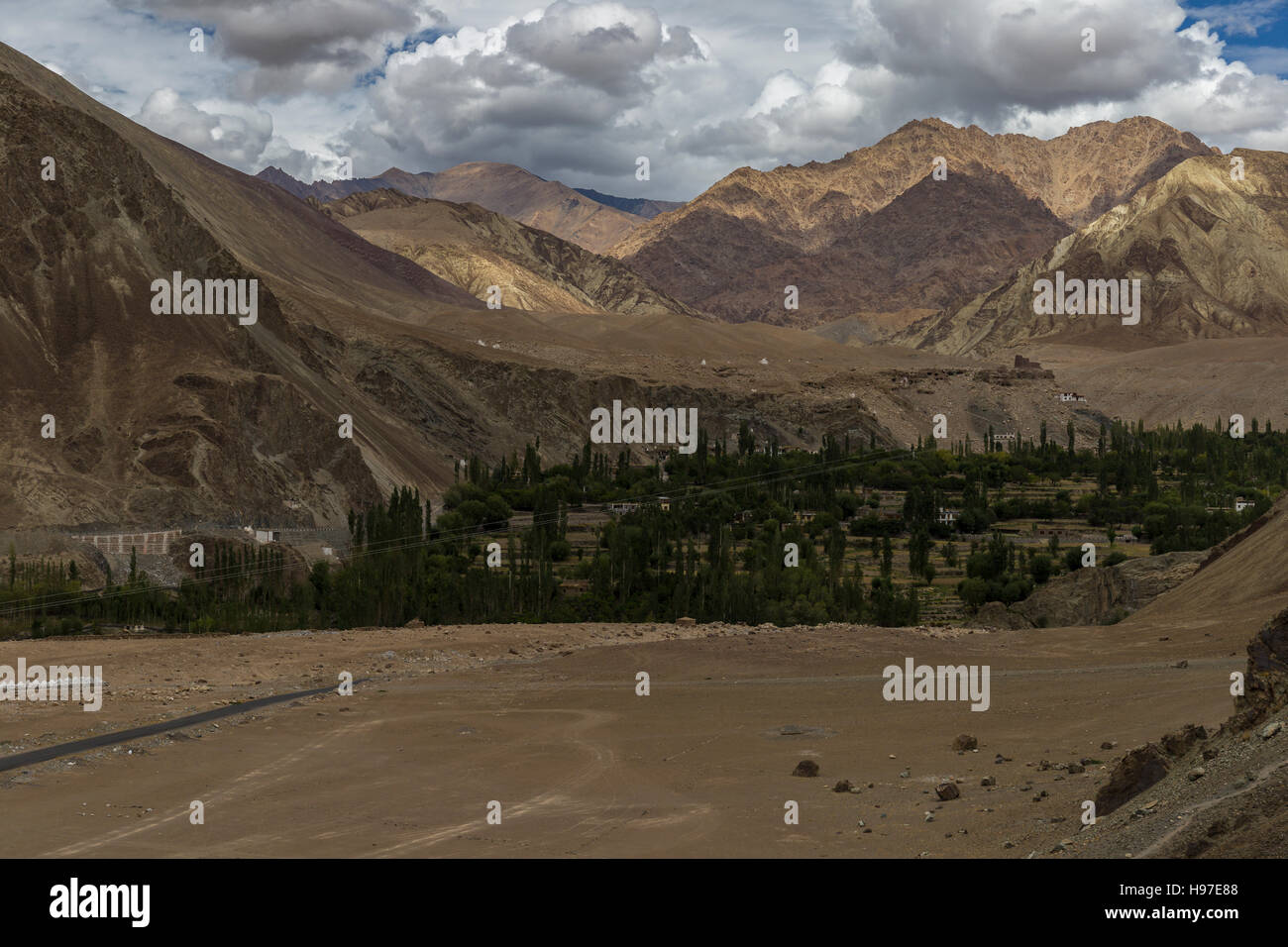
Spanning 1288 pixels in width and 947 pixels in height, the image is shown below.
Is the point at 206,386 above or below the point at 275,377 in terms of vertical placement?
below

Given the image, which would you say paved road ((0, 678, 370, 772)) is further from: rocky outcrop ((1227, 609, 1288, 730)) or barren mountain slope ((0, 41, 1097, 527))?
barren mountain slope ((0, 41, 1097, 527))

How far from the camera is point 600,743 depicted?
81.4 ft

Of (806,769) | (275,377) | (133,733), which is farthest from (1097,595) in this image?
(275,377)

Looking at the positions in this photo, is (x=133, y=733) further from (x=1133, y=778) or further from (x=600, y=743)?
(x=1133, y=778)

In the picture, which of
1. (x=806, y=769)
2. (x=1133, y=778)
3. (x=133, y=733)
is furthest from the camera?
(x=133, y=733)

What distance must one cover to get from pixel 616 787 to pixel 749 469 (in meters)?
74.2

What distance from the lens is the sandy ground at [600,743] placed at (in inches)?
664

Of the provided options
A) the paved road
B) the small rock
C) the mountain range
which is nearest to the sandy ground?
the small rock

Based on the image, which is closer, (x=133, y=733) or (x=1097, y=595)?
(x=133, y=733)

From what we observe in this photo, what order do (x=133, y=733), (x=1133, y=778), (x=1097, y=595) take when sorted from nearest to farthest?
(x=1133, y=778) < (x=133, y=733) < (x=1097, y=595)

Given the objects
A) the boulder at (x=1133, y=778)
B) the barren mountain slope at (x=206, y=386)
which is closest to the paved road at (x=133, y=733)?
the boulder at (x=1133, y=778)

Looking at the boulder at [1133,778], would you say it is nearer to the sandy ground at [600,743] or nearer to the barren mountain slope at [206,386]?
the sandy ground at [600,743]

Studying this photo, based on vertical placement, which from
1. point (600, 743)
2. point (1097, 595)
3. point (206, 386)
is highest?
point (206, 386)

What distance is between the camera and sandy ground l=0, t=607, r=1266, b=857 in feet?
55.4
